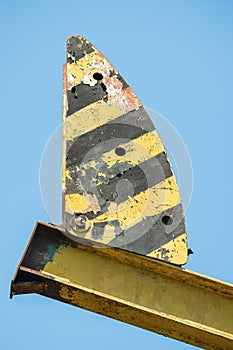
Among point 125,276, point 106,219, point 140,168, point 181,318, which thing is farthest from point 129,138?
point 181,318

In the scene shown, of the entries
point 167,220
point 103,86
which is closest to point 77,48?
point 103,86

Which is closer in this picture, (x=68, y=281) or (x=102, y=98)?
(x=68, y=281)

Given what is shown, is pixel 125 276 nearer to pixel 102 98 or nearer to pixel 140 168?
pixel 140 168

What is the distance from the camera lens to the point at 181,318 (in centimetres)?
414

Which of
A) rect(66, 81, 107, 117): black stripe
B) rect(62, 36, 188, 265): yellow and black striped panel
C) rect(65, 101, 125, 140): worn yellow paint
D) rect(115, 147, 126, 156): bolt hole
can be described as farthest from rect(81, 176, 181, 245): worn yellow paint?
rect(66, 81, 107, 117): black stripe

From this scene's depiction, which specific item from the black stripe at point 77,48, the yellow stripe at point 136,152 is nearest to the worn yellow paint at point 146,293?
the yellow stripe at point 136,152

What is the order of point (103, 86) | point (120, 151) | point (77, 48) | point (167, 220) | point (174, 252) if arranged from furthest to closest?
point (77, 48), point (103, 86), point (120, 151), point (167, 220), point (174, 252)

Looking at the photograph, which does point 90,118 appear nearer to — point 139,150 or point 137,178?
point 139,150

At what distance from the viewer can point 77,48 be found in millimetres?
4715

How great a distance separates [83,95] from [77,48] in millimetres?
380

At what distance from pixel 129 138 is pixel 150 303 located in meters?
1.01

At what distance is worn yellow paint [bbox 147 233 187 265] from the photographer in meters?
4.08

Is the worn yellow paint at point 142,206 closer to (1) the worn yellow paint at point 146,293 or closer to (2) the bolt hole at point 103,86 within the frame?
(1) the worn yellow paint at point 146,293

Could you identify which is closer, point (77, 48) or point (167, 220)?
point (167, 220)
